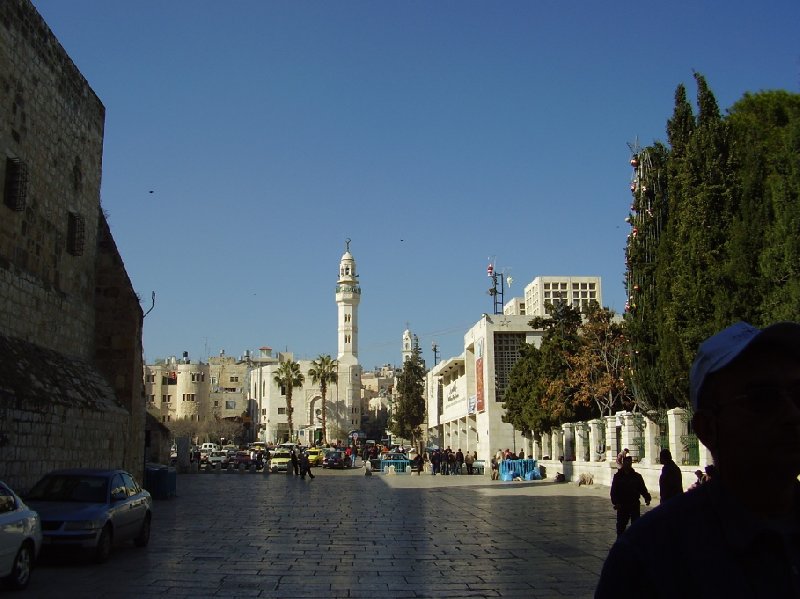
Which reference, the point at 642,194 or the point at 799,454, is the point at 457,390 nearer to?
the point at 642,194

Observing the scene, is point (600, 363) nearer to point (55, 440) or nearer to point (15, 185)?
point (55, 440)

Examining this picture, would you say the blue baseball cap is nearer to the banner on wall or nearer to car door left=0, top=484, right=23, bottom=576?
car door left=0, top=484, right=23, bottom=576

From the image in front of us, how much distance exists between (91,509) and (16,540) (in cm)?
275

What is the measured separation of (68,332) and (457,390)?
50.2 metres

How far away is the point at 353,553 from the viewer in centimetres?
1320

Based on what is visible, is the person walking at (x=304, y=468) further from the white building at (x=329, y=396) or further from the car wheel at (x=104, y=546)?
the white building at (x=329, y=396)

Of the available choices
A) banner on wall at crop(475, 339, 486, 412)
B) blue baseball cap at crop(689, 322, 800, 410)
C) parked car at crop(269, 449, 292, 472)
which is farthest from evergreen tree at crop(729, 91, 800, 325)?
parked car at crop(269, 449, 292, 472)

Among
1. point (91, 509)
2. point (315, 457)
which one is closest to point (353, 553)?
point (91, 509)

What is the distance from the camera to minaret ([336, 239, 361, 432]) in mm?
129375

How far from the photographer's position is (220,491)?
31844mm

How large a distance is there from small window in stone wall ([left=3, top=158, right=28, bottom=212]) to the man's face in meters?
17.7

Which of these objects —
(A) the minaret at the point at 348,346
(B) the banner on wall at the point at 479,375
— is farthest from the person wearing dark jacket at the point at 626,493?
(A) the minaret at the point at 348,346

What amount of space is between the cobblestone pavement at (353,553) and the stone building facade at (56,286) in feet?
9.02

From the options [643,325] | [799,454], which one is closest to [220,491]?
[643,325]
